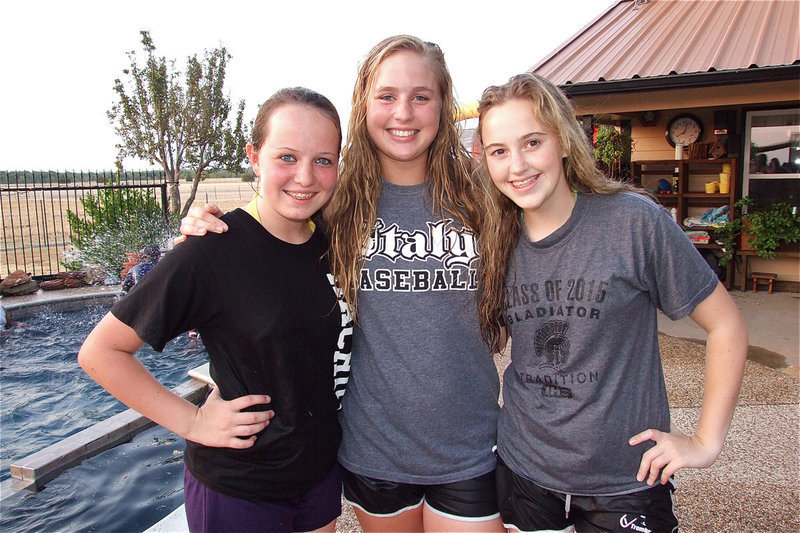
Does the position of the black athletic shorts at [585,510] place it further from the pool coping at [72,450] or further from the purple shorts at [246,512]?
the pool coping at [72,450]

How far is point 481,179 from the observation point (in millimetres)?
2016

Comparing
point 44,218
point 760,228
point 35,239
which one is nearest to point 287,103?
point 760,228

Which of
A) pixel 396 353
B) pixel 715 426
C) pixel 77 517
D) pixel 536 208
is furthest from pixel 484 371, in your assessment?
pixel 77 517

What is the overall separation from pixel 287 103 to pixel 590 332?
1125mm

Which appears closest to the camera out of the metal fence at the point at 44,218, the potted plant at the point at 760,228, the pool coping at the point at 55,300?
the potted plant at the point at 760,228

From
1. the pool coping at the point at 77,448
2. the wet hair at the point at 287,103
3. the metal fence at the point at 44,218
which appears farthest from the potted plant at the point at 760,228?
the metal fence at the point at 44,218

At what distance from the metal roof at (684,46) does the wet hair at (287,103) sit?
506 cm

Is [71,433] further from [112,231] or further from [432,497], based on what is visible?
[112,231]

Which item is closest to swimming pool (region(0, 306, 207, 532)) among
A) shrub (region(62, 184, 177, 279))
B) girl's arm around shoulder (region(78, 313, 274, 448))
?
girl's arm around shoulder (region(78, 313, 274, 448))

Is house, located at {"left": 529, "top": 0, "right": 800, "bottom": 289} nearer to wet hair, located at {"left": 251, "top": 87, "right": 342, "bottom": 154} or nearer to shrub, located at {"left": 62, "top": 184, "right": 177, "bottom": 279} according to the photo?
wet hair, located at {"left": 251, "top": 87, "right": 342, "bottom": 154}

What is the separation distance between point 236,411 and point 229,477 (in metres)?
0.20

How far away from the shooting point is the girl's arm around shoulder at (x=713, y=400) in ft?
5.19

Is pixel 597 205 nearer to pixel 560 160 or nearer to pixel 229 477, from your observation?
pixel 560 160

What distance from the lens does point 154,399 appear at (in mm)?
1606
